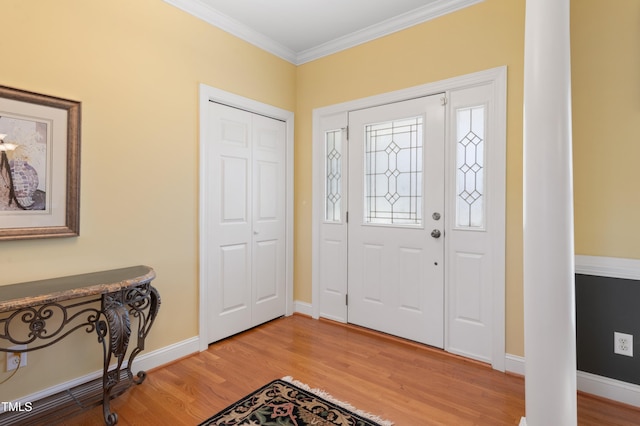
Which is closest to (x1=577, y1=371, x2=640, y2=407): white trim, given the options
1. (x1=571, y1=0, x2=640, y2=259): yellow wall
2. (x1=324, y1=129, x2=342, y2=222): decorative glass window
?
(x1=571, y1=0, x2=640, y2=259): yellow wall

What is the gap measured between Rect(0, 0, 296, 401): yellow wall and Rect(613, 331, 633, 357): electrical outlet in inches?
115

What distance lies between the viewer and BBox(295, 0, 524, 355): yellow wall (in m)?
2.32

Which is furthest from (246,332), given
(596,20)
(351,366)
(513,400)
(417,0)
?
(596,20)

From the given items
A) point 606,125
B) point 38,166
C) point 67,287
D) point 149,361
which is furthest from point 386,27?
point 149,361

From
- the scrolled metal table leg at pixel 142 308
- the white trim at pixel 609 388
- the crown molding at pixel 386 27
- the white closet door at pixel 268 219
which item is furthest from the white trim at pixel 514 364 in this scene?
the crown molding at pixel 386 27

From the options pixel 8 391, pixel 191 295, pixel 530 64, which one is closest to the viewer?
pixel 530 64

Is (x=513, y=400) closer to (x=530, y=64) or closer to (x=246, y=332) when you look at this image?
(x=530, y=64)

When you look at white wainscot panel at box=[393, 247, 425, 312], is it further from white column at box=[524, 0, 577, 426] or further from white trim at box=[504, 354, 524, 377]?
white column at box=[524, 0, 577, 426]

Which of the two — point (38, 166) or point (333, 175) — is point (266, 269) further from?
point (38, 166)

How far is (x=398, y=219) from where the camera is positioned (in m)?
2.92

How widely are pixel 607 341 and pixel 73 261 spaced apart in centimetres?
336

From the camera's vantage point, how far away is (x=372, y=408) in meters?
1.95

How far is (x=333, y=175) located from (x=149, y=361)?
2246 millimetres

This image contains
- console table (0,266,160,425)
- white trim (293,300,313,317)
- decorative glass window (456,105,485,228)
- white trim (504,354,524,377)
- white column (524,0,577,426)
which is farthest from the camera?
white trim (293,300,313,317)
